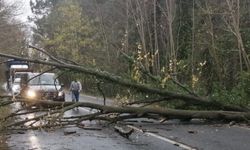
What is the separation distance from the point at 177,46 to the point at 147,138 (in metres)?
20.0

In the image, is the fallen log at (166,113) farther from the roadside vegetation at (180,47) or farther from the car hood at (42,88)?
the car hood at (42,88)

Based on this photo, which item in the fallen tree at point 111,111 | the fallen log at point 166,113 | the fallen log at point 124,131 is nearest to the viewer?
the fallen tree at point 111,111

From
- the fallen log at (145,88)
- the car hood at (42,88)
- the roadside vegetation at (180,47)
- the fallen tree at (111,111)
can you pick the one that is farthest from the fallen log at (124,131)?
the car hood at (42,88)

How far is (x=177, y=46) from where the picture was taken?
33.6 metres

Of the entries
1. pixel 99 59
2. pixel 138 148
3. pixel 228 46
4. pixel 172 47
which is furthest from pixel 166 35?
pixel 138 148

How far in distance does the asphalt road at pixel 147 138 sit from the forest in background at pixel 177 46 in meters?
1.05

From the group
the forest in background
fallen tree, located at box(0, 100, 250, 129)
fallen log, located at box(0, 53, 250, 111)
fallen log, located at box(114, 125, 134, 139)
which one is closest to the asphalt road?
fallen log, located at box(114, 125, 134, 139)

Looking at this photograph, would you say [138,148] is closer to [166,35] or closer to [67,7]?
[166,35]

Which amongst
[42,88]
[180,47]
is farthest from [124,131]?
[180,47]

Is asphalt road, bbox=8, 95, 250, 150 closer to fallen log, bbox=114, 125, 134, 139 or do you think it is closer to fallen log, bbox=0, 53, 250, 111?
fallen log, bbox=114, 125, 134, 139

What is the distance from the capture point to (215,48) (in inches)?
1073

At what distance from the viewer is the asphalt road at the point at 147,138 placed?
41.3 feet

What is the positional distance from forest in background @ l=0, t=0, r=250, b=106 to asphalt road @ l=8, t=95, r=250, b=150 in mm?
1051

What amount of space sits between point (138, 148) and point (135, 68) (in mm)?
3171
